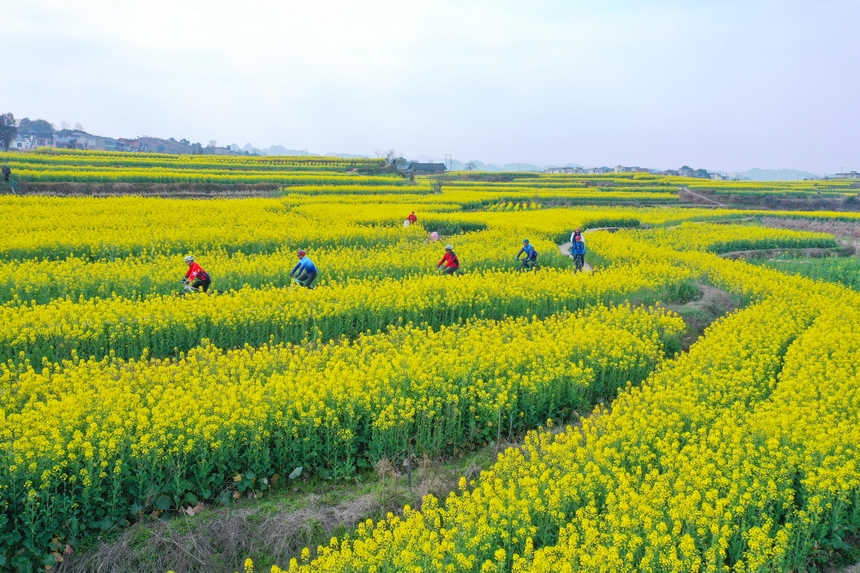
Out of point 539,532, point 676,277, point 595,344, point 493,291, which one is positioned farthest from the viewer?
point 676,277

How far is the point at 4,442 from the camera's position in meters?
6.80

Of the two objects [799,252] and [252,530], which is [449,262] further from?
[799,252]

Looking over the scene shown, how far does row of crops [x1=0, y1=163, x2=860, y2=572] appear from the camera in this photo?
5973 millimetres

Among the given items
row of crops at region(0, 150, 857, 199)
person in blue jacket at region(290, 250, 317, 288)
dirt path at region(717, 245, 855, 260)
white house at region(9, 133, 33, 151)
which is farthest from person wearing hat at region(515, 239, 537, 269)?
white house at region(9, 133, 33, 151)

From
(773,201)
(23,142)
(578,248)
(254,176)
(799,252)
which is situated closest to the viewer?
(578,248)

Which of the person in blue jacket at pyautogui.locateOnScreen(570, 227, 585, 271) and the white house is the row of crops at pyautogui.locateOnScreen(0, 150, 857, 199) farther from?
the white house

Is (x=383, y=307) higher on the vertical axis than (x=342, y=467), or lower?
higher

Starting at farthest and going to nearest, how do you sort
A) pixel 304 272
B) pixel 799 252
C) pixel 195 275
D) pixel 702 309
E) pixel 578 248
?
1. pixel 799 252
2. pixel 578 248
3. pixel 702 309
4. pixel 304 272
5. pixel 195 275

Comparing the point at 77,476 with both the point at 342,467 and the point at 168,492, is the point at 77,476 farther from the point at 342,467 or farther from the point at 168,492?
the point at 342,467

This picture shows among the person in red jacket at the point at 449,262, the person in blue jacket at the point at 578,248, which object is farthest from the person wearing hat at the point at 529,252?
the person in red jacket at the point at 449,262

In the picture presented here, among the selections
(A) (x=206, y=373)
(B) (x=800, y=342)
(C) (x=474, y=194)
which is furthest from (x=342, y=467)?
(C) (x=474, y=194)

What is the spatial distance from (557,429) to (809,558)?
3.83m

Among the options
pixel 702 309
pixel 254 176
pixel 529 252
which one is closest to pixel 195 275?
pixel 529 252

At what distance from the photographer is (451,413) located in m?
9.02
